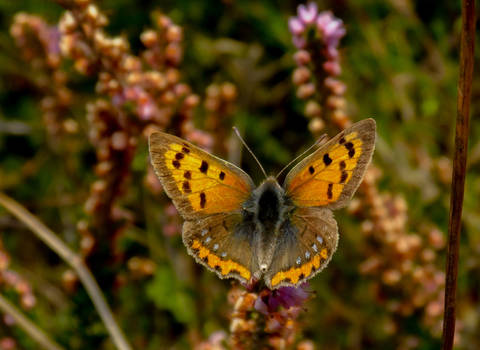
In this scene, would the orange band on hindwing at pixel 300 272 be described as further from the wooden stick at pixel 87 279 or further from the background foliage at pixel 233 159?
the wooden stick at pixel 87 279

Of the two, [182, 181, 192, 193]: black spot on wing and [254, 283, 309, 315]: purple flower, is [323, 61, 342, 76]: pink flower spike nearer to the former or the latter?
[182, 181, 192, 193]: black spot on wing

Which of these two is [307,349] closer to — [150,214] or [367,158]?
[367,158]

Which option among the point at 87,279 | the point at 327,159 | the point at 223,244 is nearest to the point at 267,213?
the point at 223,244

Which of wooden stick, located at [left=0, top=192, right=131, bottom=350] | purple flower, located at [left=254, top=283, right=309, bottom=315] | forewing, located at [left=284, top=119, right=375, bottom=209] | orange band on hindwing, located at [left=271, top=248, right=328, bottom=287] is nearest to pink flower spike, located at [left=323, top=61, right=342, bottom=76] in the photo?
forewing, located at [left=284, top=119, right=375, bottom=209]

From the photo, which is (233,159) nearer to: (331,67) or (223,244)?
(331,67)

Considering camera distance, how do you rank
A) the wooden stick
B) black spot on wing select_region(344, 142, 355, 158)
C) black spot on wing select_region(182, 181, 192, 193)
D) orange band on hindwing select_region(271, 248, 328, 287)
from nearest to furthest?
orange band on hindwing select_region(271, 248, 328, 287)
black spot on wing select_region(344, 142, 355, 158)
black spot on wing select_region(182, 181, 192, 193)
the wooden stick

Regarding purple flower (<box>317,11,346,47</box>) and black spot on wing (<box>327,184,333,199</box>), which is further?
purple flower (<box>317,11,346,47</box>)
